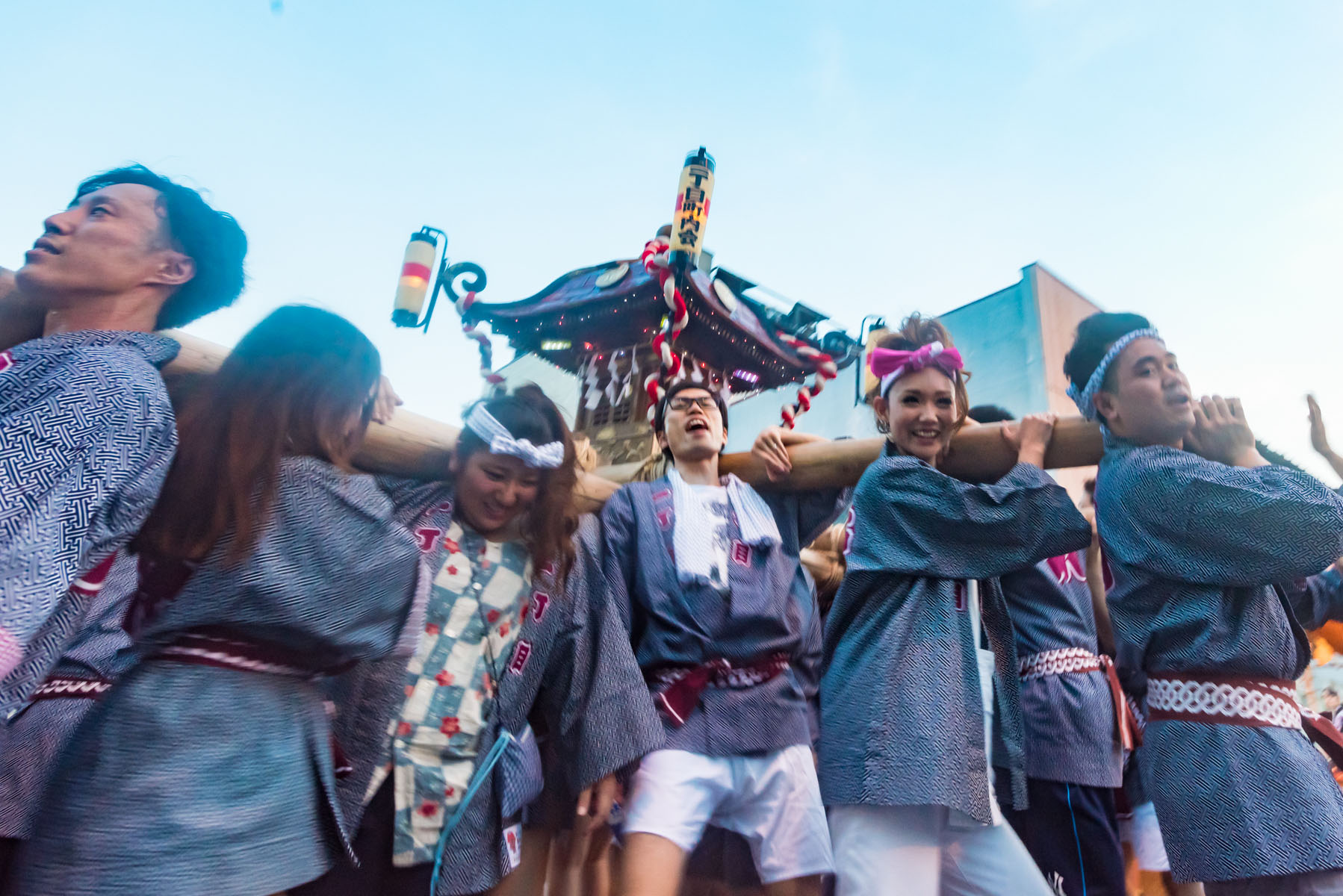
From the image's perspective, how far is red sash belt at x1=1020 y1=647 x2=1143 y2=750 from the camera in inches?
88.7

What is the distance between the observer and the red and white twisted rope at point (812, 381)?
12.1ft

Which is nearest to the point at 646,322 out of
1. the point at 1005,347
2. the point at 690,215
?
the point at 690,215

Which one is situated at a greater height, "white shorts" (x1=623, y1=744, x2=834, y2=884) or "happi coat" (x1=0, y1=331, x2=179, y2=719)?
"happi coat" (x1=0, y1=331, x2=179, y2=719)

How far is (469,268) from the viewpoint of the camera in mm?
6332

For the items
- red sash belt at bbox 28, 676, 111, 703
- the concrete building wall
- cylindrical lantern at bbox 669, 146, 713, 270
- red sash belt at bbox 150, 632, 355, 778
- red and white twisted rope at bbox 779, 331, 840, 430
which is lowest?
red sash belt at bbox 28, 676, 111, 703

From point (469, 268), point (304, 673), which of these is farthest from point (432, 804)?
point (469, 268)

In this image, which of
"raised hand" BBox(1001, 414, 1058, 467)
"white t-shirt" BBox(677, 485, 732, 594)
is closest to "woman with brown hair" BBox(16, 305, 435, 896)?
"white t-shirt" BBox(677, 485, 732, 594)

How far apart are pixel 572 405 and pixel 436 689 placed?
11.6 meters

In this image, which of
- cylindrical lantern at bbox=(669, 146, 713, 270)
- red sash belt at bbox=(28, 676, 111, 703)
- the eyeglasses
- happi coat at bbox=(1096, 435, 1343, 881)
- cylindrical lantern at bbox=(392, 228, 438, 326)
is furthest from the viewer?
cylindrical lantern at bbox=(392, 228, 438, 326)

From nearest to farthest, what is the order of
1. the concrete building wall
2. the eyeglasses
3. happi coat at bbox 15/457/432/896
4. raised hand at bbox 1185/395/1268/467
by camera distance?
happi coat at bbox 15/457/432/896
raised hand at bbox 1185/395/1268/467
the eyeglasses
the concrete building wall

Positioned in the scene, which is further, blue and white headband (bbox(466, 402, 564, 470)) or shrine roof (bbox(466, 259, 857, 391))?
shrine roof (bbox(466, 259, 857, 391))

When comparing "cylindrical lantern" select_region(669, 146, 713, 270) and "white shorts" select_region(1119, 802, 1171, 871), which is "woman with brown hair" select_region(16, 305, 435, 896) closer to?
"white shorts" select_region(1119, 802, 1171, 871)

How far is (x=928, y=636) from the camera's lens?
1.91m

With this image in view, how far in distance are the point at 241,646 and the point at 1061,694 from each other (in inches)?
83.1
